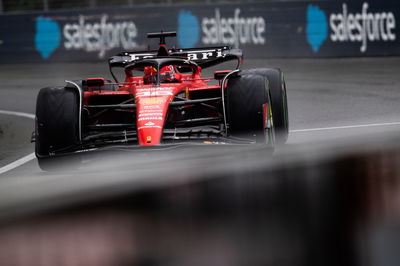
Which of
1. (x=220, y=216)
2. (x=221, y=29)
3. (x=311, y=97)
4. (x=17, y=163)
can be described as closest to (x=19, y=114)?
(x=311, y=97)

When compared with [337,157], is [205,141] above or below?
below

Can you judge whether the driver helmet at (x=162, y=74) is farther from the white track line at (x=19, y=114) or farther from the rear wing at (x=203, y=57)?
the white track line at (x=19, y=114)

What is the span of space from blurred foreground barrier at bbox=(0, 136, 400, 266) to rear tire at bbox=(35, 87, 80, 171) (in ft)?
14.6

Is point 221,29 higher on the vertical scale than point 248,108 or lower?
higher

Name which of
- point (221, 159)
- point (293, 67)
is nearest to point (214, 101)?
point (221, 159)

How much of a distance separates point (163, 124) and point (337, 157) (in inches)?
174

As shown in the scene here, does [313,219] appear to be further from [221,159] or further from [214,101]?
[214,101]

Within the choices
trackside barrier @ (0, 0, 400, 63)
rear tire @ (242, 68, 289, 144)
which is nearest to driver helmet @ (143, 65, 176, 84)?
rear tire @ (242, 68, 289, 144)

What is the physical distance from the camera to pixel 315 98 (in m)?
13.3

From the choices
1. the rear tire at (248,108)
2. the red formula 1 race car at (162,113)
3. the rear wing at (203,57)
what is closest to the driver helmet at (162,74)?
the red formula 1 race car at (162,113)

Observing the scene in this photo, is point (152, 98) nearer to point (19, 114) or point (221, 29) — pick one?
point (19, 114)

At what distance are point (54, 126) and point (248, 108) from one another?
65.5 inches

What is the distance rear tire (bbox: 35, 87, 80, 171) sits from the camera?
7.36m

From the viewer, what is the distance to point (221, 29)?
21047mm
